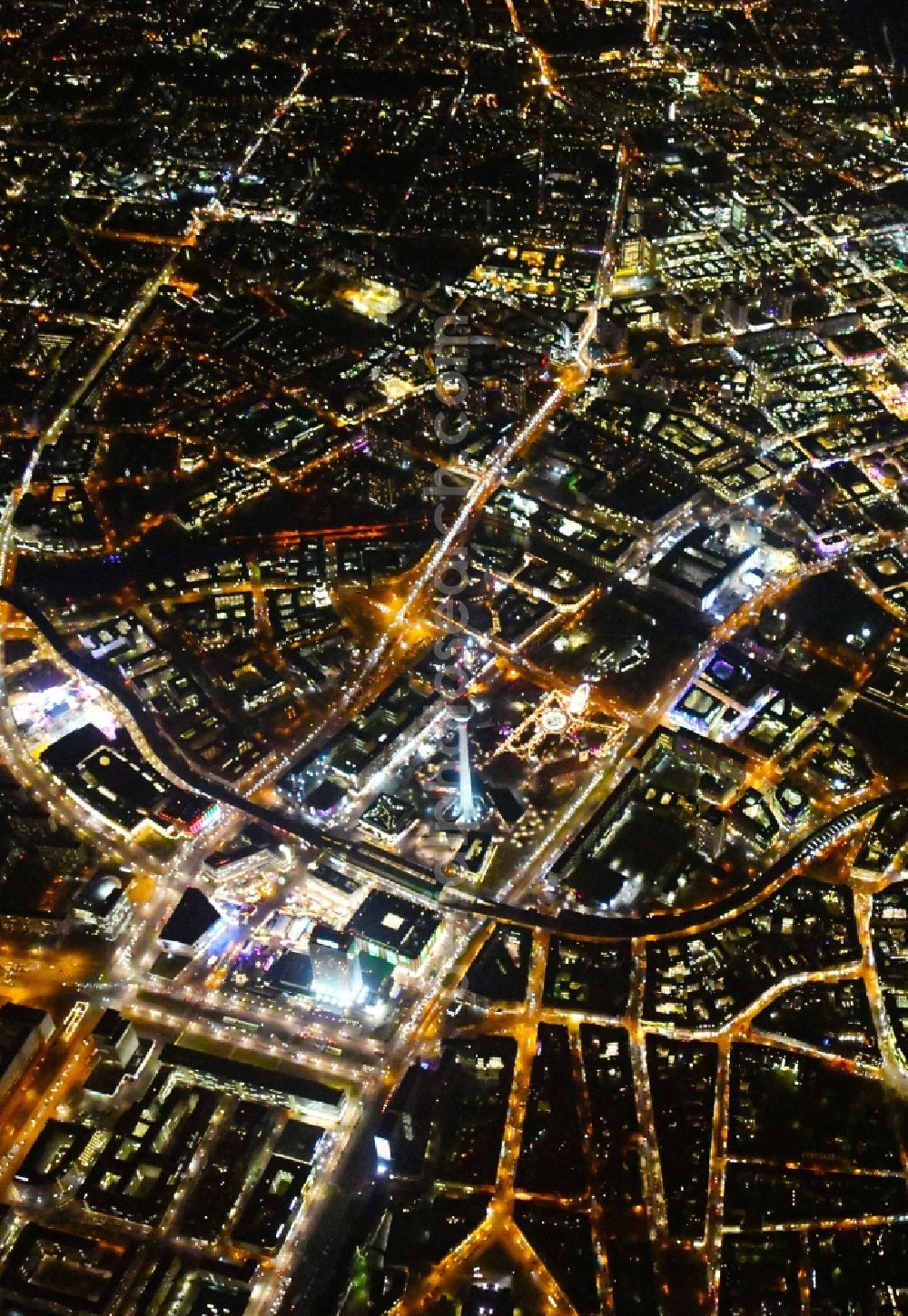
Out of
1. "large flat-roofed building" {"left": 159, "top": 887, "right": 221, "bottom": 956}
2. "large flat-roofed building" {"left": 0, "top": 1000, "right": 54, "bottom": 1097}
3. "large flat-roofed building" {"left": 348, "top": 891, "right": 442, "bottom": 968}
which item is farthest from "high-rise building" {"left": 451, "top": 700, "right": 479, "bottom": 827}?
"large flat-roofed building" {"left": 0, "top": 1000, "right": 54, "bottom": 1097}

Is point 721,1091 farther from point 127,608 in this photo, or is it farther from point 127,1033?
point 127,608

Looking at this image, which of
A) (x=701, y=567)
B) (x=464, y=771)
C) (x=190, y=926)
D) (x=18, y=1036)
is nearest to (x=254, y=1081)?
(x=190, y=926)

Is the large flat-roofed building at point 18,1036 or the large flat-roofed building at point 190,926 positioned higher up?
the large flat-roofed building at point 190,926

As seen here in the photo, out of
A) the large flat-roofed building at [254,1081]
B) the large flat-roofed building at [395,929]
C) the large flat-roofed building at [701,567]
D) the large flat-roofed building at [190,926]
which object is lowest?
the large flat-roofed building at [254,1081]

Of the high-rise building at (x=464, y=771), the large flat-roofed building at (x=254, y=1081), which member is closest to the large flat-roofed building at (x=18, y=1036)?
the large flat-roofed building at (x=254, y=1081)

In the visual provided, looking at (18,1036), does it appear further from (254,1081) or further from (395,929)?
(395,929)

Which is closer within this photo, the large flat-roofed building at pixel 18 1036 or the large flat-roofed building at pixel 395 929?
the large flat-roofed building at pixel 18 1036

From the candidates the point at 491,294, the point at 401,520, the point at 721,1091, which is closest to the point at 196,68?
the point at 491,294

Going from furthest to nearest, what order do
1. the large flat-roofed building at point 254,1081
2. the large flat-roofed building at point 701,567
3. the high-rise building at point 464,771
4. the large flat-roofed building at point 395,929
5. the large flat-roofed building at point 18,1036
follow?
the large flat-roofed building at point 701,567
the high-rise building at point 464,771
the large flat-roofed building at point 395,929
the large flat-roofed building at point 18,1036
the large flat-roofed building at point 254,1081

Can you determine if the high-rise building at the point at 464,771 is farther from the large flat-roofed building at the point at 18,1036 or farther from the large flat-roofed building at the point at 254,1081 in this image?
the large flat-roofed building at the point at 18,1036

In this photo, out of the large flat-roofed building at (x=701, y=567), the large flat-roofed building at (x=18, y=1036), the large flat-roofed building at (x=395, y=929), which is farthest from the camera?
the large flat-roofed building at (x=701, y=567)
